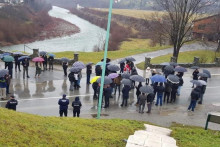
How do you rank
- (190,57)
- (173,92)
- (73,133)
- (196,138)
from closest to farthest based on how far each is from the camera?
(73,133) < (196,138) < (173,92) < (190,57)

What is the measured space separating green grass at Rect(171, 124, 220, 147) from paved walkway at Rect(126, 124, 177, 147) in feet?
0.94

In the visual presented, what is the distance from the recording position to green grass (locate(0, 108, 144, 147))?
675cm

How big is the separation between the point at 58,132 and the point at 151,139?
2.72 metres

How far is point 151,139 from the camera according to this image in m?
8.16

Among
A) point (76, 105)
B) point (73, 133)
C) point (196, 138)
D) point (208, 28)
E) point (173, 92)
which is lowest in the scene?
point (196, 138)

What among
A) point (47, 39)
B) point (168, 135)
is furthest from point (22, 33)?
point (168, 135)

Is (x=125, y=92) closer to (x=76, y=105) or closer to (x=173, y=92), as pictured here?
(x=173, y=92)

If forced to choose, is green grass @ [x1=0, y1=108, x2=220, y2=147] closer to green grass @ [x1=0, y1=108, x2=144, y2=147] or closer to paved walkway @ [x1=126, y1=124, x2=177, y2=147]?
green grass @ [x1=0, y1=108, x2=144, y2=147]

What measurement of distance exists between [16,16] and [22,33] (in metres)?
8.69

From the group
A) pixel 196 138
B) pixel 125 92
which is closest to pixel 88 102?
pixel 125 92

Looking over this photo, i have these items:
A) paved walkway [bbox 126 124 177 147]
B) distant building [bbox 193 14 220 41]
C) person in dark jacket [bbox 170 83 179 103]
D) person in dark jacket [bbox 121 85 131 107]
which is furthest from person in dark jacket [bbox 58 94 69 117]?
distant building [bbox 193 14 220 41]

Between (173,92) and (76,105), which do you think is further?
→ (173,92)

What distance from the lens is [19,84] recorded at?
1691 cm

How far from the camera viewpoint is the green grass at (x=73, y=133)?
6.82m
